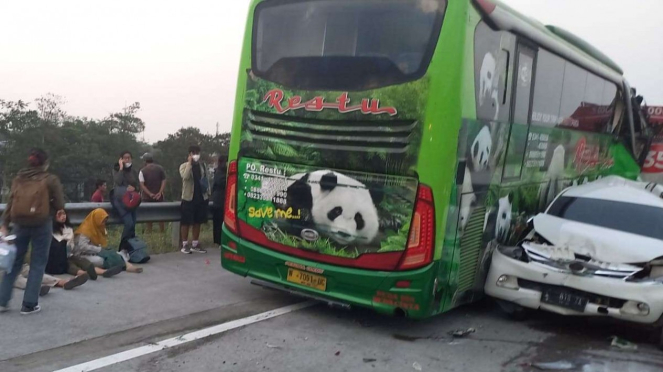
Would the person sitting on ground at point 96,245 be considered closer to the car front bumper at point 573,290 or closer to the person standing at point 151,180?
the person standing at point 151,180

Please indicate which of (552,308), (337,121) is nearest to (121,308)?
(337,121)

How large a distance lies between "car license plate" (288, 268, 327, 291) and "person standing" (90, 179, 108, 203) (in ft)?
16.9

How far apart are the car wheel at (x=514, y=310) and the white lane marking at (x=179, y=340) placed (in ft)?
7.47

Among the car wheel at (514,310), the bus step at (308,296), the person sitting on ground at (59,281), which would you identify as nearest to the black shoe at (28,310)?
the person sitting on ground at (59,281)

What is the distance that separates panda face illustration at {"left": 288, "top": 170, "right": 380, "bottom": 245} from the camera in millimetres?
6477

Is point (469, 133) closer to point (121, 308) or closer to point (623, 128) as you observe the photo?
point (121, 308)

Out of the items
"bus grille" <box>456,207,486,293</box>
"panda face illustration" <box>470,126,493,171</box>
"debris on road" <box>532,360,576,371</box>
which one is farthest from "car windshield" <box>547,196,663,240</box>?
"debris on road" <box>532,360,576,371</box>

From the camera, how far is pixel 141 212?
1035cm

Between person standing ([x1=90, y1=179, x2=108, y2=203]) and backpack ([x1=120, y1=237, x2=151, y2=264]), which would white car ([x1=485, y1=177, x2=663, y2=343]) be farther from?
person standing ([x1=90, y1=179, x2=108, y2=203])

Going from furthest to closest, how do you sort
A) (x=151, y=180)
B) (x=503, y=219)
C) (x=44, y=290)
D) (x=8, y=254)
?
(x=151, y=180), (x=503, y=219), (x=44, y=290), (x=8, y=254)

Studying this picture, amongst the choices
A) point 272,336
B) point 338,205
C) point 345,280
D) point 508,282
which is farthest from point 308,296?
point 508,282

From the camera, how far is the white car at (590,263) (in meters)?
6.57

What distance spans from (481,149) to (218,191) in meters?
5.79

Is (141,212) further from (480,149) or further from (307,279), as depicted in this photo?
(480,149)
